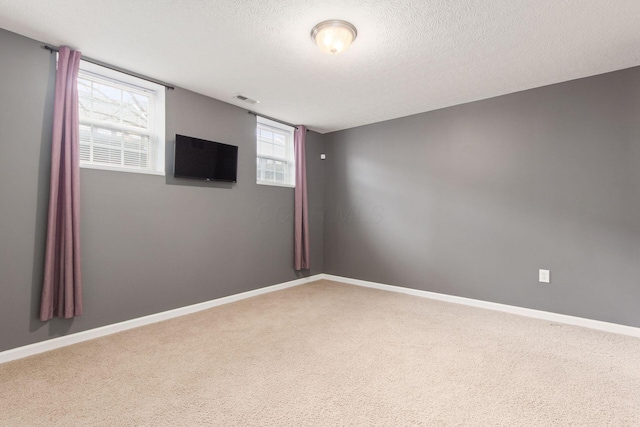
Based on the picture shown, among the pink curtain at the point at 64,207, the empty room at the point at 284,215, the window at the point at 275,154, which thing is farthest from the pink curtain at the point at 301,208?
the pink curtain at the point at 64,207

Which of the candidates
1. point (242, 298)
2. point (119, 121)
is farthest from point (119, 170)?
point (242, 298)

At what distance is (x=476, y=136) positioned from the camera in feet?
12.0

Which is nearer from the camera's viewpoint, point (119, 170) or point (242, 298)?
point (119, 170)

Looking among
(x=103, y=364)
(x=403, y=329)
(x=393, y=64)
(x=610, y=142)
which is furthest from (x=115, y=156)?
(x=610, y=142)

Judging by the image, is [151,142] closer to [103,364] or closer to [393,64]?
[103,364]

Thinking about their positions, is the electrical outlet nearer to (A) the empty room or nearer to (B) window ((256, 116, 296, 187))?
(A) the empty room

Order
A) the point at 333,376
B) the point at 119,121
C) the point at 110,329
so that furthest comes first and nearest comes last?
1. the point at 119,121
2. the point at 110,329
3. the point at 333,376

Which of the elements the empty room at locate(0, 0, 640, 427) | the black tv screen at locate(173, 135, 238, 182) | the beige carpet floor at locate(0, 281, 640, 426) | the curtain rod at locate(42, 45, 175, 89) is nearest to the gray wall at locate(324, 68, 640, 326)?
the empty room at locate(0, 0, 640, 427)

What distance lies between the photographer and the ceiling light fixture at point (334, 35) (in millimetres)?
2133

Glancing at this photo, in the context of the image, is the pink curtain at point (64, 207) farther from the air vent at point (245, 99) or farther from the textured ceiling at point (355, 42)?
the air vent at point (245, 99)

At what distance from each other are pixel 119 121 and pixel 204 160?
0.87 meters

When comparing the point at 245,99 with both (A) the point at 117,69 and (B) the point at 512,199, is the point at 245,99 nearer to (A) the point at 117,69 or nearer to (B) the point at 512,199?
(A) the point at 117,69

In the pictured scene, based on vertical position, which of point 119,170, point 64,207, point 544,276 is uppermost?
point 119,170

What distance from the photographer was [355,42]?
239 centimetres
